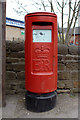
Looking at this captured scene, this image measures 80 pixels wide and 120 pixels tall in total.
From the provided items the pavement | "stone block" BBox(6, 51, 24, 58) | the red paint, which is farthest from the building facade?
the red paint

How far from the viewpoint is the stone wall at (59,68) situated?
3.64 metres

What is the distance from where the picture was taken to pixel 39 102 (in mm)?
2826

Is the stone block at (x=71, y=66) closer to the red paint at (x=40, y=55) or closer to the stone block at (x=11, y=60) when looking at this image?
the red paint at (x=40, y=55)

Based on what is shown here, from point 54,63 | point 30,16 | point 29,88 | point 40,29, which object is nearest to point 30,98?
point 29,88

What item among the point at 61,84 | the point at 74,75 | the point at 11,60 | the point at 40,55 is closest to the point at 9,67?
the point at 11,60

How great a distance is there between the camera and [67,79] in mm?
3736

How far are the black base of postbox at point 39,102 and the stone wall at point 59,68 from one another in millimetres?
862

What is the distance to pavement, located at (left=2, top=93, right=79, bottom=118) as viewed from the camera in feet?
8.99

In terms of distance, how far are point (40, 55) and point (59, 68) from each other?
1.19 metres

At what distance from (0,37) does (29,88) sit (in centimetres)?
127

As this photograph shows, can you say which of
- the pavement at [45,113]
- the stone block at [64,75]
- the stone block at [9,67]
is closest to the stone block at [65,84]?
the stone block at [64,75]

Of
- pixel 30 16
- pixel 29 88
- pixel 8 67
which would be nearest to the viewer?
pixel 30 16

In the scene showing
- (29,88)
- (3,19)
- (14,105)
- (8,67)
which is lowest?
(14,105)

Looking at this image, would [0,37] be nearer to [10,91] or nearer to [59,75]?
[10,91]
